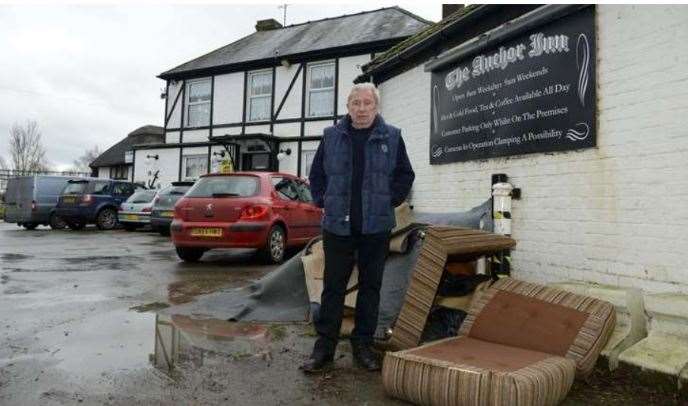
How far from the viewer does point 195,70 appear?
21266 mm

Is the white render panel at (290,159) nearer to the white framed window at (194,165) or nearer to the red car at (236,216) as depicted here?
the white framed window at (194,165)

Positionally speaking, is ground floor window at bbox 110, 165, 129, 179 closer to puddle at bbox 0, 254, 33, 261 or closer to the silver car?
the silver car

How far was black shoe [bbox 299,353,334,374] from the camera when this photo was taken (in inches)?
133

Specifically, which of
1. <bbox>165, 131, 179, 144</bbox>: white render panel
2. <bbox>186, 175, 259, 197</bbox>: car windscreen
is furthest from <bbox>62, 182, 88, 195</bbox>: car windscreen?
<bbox>186, 175, 259, 197</bbox>: car windscreen

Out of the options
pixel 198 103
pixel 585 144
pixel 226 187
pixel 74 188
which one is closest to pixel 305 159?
pixel 198 103

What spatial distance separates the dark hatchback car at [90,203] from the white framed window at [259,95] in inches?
225

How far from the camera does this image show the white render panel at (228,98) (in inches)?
818

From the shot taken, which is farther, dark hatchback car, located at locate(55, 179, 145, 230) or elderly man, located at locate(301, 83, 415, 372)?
dark hatchback car, located at locate(55, 179, 145, 230)

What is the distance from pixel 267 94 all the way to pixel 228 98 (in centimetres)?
183

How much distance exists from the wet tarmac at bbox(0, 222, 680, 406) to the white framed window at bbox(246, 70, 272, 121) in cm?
1435

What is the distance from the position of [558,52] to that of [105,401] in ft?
15.0

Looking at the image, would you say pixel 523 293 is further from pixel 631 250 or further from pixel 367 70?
pixel 367 70

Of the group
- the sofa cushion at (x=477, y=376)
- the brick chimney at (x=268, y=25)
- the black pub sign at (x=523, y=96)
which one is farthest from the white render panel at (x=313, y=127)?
the sofa cushion at (x=477, y=376)

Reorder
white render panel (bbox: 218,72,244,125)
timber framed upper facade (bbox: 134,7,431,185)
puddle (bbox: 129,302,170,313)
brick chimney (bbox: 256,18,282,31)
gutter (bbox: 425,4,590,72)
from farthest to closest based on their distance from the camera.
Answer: brick chimney (bbox: 256,18,282,31) → white render panel (bbox: 218,72,244,125) → timber framed upper facade (bbox: 134,7,431,185) → puddle (bbox: 129,302,170,313) → gutter (bbox: 425,4,590,72)
